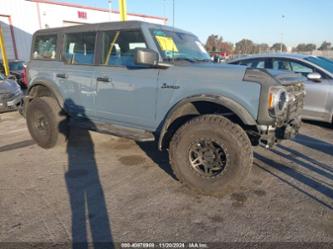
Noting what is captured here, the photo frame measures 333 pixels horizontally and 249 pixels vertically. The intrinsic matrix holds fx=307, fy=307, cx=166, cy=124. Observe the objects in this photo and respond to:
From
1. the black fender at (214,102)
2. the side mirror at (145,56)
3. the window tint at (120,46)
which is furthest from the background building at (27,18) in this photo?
the black fender at (214,102)

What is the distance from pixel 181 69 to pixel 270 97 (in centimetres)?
116

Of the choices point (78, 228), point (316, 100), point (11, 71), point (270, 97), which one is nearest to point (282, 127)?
point (270, 97)

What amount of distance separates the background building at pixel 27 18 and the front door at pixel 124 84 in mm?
19181

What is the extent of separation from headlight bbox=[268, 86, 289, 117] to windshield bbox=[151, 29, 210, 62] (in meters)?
1.44

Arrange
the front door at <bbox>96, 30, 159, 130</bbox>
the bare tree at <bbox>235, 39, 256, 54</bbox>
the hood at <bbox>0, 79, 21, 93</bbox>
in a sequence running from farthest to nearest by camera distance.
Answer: the bare tree at <bbox>235, 39, 256, 54</bbox>, the hood at <bbox>0, 79, 21, 93</bbox>, the front door at <bbox>96, 30, 159, 130</bbox>

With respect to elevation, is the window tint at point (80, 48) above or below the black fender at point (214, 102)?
above

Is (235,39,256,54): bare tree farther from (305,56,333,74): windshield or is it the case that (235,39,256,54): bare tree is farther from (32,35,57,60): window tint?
(32,35,57,60): window tint

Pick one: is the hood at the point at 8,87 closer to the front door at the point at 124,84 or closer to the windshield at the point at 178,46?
the front door at the point at 124,84

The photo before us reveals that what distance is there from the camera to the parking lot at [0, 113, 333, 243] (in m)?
3.02

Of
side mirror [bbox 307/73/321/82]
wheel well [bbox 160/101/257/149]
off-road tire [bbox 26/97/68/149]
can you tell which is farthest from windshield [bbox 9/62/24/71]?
side mirror [bbox 307/73/321/82]

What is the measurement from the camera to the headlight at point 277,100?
11.1ft

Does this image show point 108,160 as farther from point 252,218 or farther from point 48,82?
point 252,218

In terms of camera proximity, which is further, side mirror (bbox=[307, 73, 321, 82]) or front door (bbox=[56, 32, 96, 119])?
side mirror (bbox=[307, 73, 321, 82])

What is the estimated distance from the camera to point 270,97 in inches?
133
